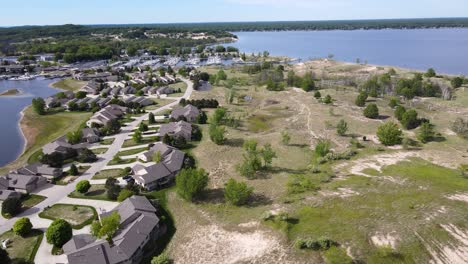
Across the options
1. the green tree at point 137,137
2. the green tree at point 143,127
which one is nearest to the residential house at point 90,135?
the green tree at point 137,137

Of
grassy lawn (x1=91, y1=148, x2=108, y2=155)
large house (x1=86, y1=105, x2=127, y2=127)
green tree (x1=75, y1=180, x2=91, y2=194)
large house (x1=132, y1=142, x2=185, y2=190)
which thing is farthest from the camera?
large house (x1=86, y1=105, x2=127, y2=127)

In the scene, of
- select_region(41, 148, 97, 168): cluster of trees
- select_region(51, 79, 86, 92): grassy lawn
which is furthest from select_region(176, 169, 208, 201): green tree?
select_region(51, 79, 86, 92): grassy lawn

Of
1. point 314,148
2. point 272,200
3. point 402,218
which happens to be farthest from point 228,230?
point 314,148

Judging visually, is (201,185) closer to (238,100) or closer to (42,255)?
(42,255)

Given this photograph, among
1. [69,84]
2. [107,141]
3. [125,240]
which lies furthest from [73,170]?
[69,84]

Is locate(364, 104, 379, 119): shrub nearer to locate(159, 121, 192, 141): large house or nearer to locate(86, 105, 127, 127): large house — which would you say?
locate(159, 121, 192, 141): large house
